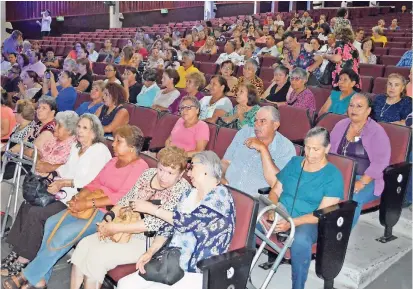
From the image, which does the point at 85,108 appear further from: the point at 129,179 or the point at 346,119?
the point at 346,119

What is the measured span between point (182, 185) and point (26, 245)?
1099mm

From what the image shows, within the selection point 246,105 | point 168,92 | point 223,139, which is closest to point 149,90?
point 168,92

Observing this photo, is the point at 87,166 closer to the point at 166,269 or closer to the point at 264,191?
the point at 264,191

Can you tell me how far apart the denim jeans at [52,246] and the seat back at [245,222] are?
0.92 m

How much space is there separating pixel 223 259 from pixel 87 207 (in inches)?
40.1

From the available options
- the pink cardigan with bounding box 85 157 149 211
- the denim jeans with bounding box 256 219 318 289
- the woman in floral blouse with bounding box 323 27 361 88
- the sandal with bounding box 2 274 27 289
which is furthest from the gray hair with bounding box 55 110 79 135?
the woman in floral blouse with bounding box 323 27 361 88

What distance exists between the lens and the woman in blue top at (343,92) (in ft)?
14.8

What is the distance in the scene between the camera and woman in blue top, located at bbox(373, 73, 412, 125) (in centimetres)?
418

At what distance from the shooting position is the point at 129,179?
3.12m

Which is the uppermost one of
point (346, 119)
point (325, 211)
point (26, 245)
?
point (346, 119)

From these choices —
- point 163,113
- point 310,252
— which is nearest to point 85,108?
point 163,113

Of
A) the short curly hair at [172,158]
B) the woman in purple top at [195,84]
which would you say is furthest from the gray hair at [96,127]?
the woman in purple top at [195,84]

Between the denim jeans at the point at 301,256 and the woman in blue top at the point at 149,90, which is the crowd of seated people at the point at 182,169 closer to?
the denim jeans at the point at 301,256

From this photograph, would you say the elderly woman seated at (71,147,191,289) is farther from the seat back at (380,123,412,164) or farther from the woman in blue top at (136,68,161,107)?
the woman in blue top at (136,68,161,107)
